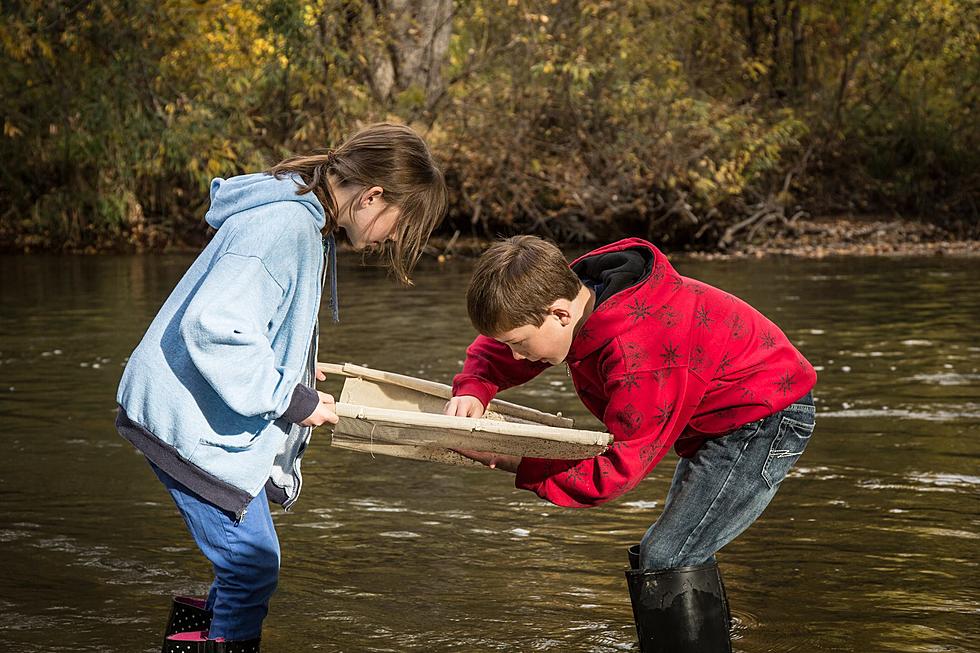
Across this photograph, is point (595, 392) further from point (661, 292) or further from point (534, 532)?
point (534, 532)

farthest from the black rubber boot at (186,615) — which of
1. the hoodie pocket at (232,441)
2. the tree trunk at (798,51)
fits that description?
the tree trunk at (798,51)

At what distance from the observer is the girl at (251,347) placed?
121 inches

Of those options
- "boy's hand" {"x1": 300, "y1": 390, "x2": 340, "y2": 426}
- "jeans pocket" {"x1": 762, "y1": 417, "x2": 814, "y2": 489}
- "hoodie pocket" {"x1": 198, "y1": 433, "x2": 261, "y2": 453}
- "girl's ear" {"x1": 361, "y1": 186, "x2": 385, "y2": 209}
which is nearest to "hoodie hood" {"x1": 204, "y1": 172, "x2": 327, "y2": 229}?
"girl's ear" {"x1": 361, "y1": 186, "x2": 385, "y2": 209}

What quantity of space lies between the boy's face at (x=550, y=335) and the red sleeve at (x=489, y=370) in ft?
1.00

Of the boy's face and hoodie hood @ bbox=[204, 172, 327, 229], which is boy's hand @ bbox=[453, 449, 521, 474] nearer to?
the boy's face

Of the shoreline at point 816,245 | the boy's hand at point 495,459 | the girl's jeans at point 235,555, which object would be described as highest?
the boy's hand at point 495,459

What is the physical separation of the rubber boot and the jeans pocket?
4.47 feet

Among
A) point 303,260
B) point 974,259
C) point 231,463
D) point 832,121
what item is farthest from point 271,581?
point 832,121

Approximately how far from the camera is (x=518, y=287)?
10.8 feet

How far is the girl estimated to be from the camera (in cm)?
309

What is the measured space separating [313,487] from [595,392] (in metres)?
3.02

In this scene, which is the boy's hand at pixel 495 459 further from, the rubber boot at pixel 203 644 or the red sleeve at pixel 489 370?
the rubber boot at pixel 203 644

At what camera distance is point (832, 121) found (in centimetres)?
2531

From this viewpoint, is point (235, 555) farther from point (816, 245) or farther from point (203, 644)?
point (816, 245)
